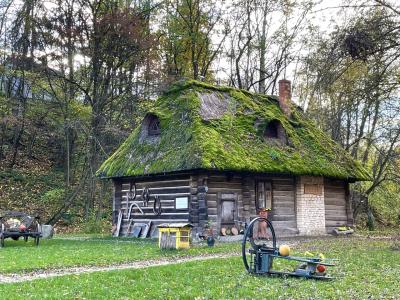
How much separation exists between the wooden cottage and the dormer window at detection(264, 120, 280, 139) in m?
0.04

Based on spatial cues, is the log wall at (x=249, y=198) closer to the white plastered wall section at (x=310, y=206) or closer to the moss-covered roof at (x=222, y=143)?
the white plastered wall section at (x=310, y=206)

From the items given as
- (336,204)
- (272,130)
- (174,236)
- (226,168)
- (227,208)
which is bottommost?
(174,236)

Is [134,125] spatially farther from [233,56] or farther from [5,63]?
[233,56]

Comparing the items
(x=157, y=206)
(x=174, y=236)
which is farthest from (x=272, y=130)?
(x=174, y=236)

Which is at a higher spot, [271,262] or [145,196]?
[145,196]

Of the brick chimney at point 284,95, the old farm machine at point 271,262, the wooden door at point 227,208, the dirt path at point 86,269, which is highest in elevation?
the brick chimney at point 284,95

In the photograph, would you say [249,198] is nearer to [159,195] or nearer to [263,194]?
[263,194]

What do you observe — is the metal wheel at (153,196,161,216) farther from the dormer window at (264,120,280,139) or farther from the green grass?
the dormer window at (264,120,280,139)

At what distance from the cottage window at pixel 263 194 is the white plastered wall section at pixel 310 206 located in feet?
4.85

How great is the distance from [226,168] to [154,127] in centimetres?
513

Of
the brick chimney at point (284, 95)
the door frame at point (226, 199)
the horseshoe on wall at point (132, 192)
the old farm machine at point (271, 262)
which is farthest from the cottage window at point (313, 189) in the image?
the old farm machine at point (271, 262)

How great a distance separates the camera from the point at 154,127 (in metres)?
21.5

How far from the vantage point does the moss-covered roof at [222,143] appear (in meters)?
18.2

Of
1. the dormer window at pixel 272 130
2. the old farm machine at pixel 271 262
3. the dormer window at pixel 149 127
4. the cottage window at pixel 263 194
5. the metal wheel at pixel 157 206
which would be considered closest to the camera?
the old farm machine at pixel 271 262
